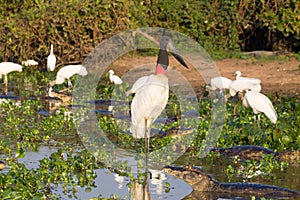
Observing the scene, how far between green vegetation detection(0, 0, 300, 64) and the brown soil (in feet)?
2.73

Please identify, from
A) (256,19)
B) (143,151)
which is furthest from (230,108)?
(256,19)

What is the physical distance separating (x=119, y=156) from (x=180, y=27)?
10284mm

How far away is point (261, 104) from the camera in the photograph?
9.54 meters

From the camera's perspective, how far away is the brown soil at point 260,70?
13797mm

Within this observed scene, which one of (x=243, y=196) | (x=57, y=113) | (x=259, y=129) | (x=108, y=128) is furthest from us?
(x=57, y=113)

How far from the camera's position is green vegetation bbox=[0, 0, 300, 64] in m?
15.9

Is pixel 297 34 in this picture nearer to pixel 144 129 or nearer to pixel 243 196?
pixel 144 129

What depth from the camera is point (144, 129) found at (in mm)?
8016

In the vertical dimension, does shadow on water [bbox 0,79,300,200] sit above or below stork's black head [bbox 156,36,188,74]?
below

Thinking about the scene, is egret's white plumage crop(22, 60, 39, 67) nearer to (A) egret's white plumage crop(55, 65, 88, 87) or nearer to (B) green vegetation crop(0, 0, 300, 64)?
(B) green vegetation crop(0, 0, 300, 64)

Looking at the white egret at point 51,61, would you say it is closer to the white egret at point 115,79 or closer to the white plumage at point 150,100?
the white egret at point 115,79

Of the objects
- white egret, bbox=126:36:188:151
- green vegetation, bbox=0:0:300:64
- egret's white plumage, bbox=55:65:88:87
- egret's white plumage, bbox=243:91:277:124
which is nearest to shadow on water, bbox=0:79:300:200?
white egret, bbox=126:36:188:151

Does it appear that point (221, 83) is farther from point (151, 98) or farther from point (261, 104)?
point (151, 98)

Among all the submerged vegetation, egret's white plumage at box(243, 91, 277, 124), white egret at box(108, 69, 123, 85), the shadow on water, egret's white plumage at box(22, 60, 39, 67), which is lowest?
the shadow on water
